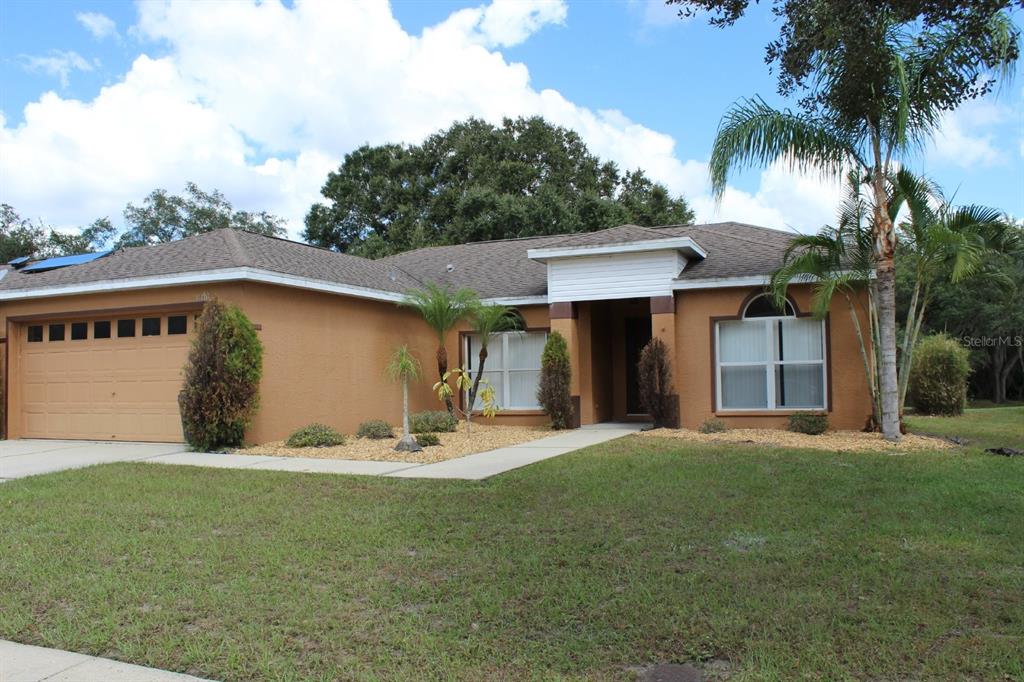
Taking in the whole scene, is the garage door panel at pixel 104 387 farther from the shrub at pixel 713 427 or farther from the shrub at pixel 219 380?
the shrub at pixel 713 427

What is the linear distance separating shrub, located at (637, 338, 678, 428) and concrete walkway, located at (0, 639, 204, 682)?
12344 mm

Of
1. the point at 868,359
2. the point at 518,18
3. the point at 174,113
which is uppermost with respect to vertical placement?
the point at 174,113

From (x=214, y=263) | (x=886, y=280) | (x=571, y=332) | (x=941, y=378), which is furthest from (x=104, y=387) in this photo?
(x=941, y=378)

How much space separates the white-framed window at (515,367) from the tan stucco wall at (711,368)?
3269mm

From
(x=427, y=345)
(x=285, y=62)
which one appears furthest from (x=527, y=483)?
(x=285, y=62)

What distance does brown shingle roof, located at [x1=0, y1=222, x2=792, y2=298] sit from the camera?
14.5m

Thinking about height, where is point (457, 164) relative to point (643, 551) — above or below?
above

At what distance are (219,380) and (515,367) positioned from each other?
23.5ft

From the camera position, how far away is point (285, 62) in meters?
18.7

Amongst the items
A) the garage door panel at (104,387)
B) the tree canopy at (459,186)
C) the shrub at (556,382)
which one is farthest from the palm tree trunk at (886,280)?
the tree canopy at (459,186)

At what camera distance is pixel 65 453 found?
12.9 meters

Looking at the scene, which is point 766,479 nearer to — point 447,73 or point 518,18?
point 518,18

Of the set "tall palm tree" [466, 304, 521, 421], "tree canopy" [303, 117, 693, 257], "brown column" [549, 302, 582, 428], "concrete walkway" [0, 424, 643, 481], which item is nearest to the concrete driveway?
"concrete walkway" [0, 424, 643, 481]

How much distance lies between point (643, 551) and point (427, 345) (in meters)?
12.9
